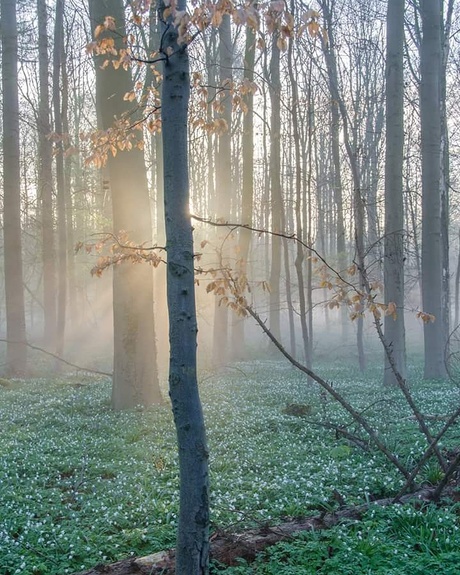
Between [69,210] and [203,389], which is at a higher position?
[69,210]

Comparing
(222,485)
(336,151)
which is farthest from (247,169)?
(222,485)

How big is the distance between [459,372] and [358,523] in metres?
11.2

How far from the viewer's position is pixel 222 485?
5.71 meters

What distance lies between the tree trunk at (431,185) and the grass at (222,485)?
4109mm

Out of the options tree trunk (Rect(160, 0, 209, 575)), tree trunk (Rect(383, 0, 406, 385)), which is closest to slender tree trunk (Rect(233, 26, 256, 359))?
tree trunk (Rect(383, 0, 406, 385))

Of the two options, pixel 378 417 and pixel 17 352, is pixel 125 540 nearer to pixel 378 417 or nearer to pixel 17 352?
pixel 378 417

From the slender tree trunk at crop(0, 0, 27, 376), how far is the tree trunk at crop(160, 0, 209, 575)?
14794 millimetres

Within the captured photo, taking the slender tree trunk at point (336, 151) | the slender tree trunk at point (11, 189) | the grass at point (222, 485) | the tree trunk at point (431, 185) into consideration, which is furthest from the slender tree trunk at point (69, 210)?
the grass at point (222, 485)

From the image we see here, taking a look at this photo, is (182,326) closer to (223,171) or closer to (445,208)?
(445,208)

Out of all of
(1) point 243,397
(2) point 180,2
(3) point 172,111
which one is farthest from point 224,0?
(1) point 243,397

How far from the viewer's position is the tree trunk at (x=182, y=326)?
338cm

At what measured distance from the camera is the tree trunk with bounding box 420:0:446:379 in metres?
14.2

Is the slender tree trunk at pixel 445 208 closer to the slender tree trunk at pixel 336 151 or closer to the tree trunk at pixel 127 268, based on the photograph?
the slender tree trunk at pixel 336 151

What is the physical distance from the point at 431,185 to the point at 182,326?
1292cm
